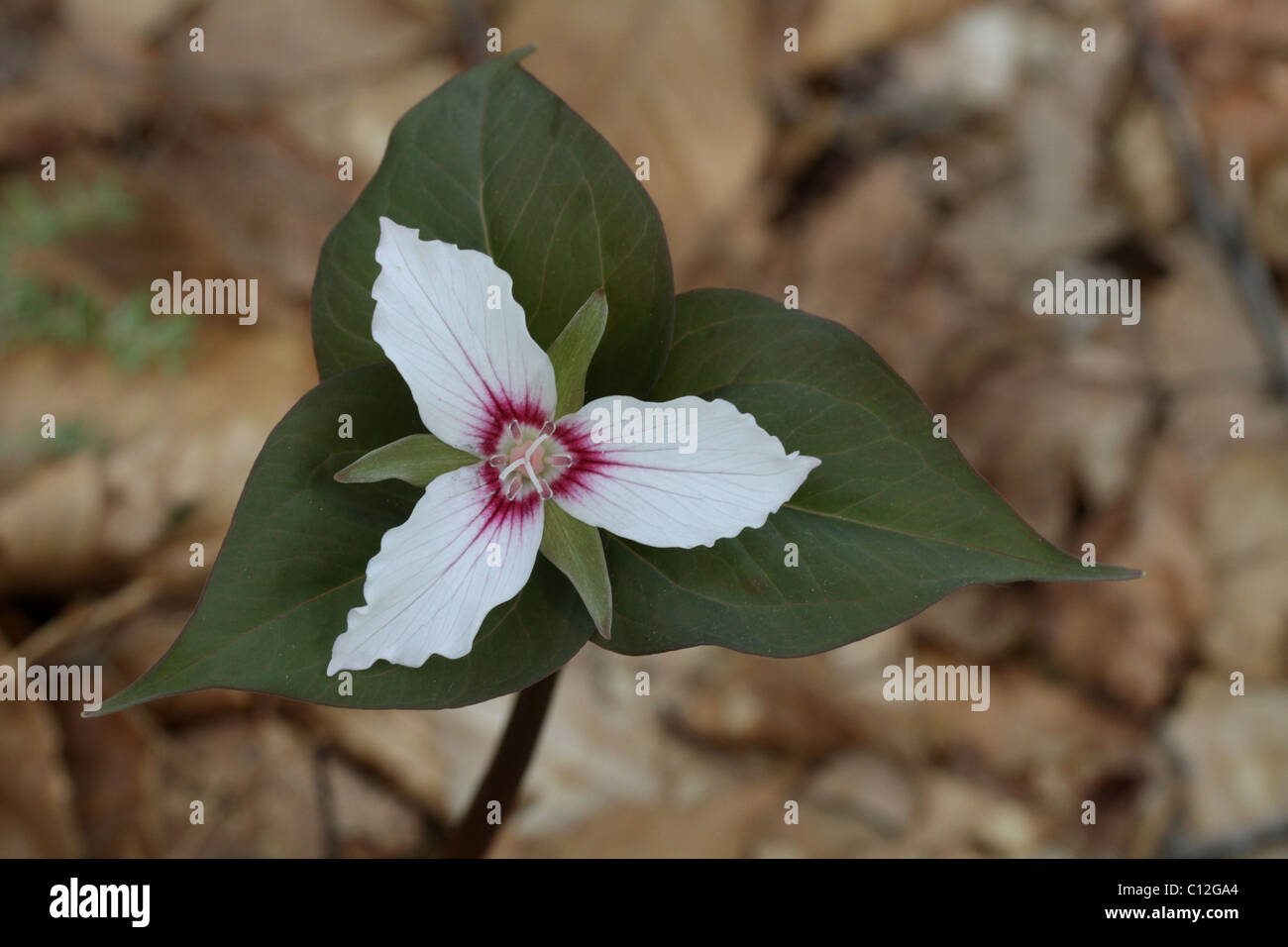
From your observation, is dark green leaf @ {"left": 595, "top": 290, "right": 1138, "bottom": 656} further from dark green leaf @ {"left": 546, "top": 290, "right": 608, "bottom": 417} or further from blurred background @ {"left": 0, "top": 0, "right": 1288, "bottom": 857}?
blurred background @ {"left": 0, "top": 0, "right": 1288, "bottom": 857}

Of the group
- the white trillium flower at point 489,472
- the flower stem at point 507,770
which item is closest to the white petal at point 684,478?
the white trillium flower at point 489,472

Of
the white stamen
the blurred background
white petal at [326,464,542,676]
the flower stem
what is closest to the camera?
white petal at [326,464,542,676]

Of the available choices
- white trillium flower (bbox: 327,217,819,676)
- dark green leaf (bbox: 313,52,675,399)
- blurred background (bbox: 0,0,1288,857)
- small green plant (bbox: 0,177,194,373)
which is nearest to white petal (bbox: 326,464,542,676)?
white trillium flower (bbox: 327,217,819,676)

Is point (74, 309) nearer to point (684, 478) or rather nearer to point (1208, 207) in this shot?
point (684, 478)

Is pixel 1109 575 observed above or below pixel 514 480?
below

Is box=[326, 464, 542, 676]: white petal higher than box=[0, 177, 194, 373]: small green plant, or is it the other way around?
box=[0, 177, 194, 373]: small green plant
